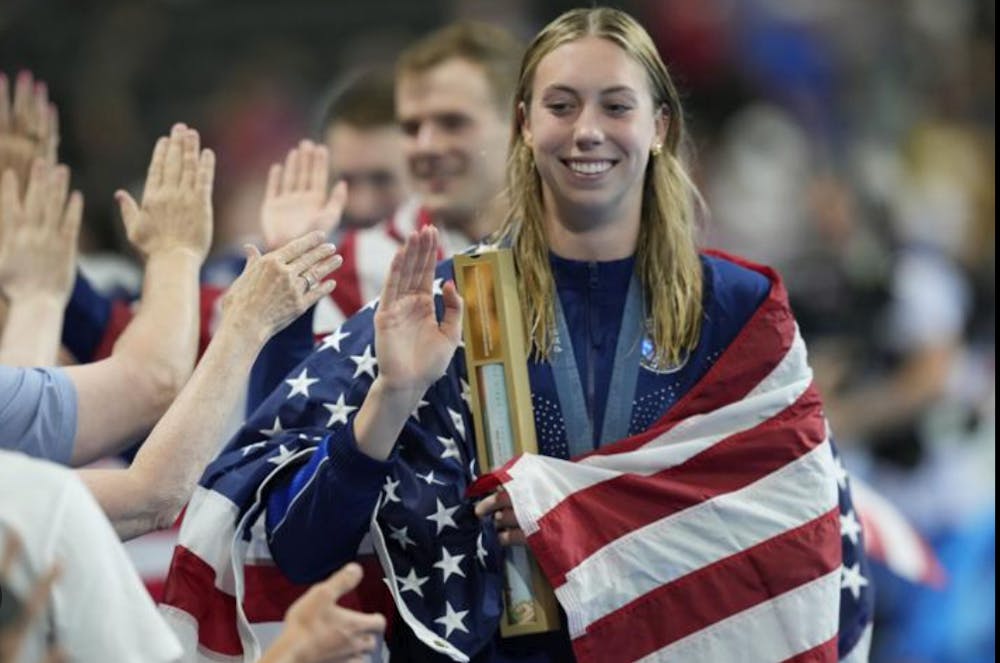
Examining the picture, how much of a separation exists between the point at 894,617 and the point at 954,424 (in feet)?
7.77

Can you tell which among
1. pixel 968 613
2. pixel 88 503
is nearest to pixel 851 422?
pixel 968 613

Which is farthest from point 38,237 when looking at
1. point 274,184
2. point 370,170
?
point 370,170

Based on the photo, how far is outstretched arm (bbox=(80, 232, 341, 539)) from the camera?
12.6ft

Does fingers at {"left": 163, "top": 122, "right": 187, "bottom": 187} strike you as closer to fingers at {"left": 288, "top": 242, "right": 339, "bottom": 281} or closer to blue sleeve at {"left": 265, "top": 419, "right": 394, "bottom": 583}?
fingers at {"left": 288, "top": 242, "right": 339, "bottom": 281}

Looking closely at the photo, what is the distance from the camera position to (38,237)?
5.01 m

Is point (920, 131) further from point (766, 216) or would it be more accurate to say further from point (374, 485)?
point (374, 485)

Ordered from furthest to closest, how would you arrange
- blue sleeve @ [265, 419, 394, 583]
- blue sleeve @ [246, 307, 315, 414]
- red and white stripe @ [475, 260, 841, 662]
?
blue sleeve @ [246, 307, 315, 414], red and white stripe @ [475, 260, 841, 662], blue sleeve @ [265, 419, 394, 583]

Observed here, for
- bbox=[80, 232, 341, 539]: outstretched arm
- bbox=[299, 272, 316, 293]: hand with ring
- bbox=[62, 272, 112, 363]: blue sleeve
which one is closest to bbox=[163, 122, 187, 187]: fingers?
bbox=[80, 232, 341, 539]: outstretched arm

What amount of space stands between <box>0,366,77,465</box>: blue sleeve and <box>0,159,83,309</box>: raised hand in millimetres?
841

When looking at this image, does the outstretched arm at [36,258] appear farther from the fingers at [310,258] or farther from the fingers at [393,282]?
the fingers at [393,282]

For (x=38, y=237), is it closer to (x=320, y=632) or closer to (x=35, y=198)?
(x=35, y=198)

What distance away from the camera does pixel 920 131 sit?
11633 mm

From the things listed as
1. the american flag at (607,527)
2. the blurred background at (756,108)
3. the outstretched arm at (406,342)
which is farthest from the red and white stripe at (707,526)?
the blurred background at (756,108)

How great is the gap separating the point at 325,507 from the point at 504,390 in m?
0.43
